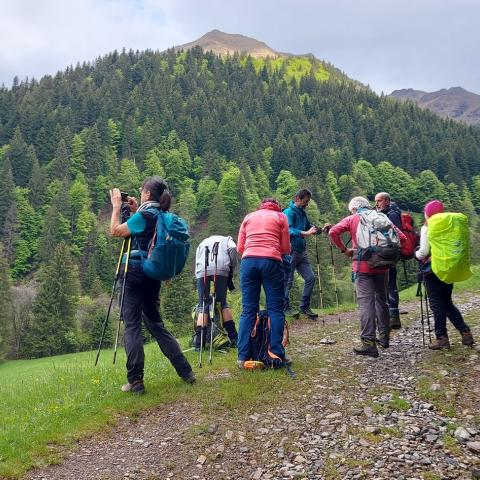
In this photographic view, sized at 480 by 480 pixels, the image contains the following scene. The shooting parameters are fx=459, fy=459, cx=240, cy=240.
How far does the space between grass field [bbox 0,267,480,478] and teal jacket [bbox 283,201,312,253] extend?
424 cm

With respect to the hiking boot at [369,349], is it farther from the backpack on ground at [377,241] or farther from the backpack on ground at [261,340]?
the backpack on ground at [261,340]

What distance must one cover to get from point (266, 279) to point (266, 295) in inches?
11.5

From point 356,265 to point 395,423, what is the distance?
137 inches

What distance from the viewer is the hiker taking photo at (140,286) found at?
24.0 ft

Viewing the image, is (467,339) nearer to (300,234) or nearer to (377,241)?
(377,241)

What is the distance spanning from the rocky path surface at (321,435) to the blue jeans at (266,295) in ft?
2.47

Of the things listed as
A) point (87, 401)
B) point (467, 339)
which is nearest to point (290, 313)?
point (467, 339)

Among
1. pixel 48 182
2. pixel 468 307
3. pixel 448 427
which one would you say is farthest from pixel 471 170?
pixel 448 427

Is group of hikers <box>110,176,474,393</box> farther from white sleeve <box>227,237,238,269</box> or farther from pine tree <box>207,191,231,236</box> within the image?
pine tree <box>207,191,231,236</box>

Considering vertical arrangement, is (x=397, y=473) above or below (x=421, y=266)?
below

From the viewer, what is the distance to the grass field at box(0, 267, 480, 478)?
6.11m

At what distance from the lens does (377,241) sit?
875 centimetres

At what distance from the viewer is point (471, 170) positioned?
549 ft

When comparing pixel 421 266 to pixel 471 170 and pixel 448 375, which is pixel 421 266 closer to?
pixel 448 375
